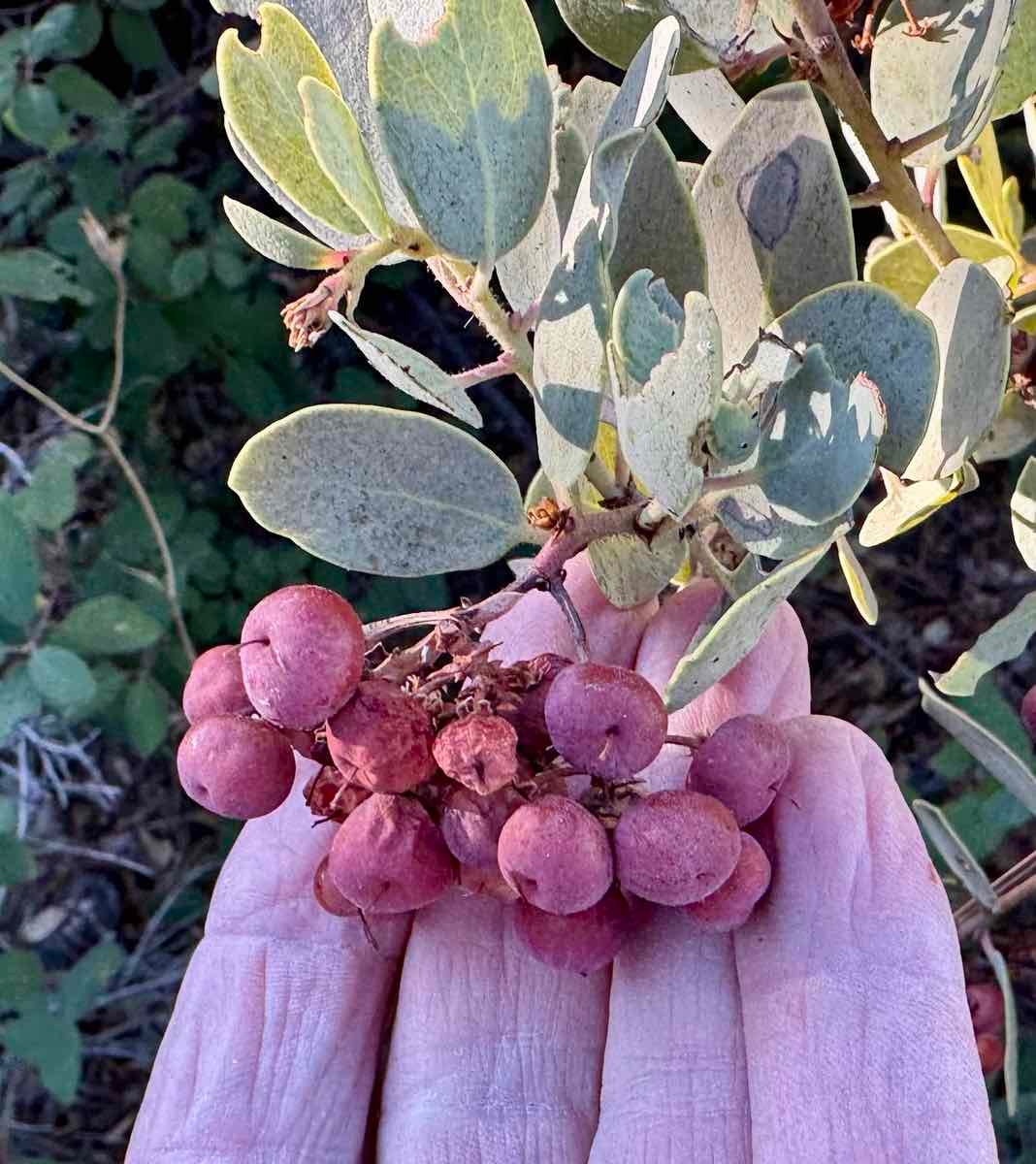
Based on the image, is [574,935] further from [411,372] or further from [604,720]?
[411,372]

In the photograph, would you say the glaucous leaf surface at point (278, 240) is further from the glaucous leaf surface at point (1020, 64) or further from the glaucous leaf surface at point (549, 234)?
the glaucous leaf surface at point (1020, 64)

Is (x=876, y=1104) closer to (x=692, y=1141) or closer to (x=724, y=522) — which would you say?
(x=692, y=1141)

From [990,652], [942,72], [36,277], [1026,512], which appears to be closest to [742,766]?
[990,652]

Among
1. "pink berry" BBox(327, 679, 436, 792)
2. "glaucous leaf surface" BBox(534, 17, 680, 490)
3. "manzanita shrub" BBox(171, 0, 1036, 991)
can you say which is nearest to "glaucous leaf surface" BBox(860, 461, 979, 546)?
"manzanita shrub" BBox(171, 0, 1036, 991)

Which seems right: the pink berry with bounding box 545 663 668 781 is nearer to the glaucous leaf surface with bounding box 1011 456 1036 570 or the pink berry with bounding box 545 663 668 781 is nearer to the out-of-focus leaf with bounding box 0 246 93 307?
the glaucous leaf surface with bounding box 1011 456 1036 570

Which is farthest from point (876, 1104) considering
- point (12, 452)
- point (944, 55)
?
point (12, 452)

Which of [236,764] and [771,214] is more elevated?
[771,214]
